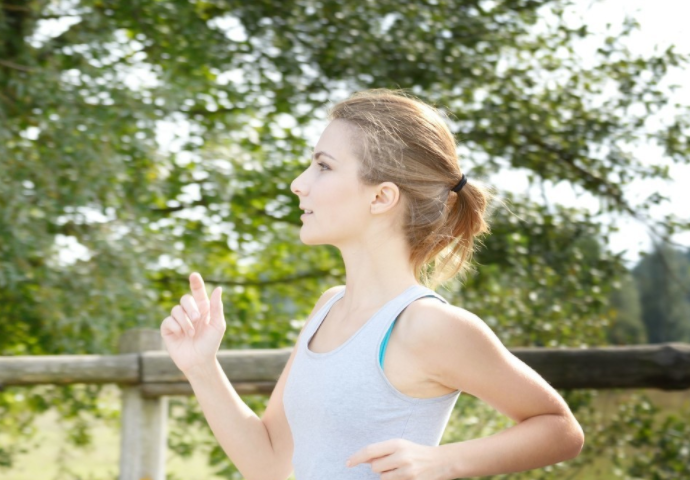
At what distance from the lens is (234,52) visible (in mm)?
4758

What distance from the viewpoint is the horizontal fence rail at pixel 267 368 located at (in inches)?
121

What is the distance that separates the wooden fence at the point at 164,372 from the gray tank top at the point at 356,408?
1.60 metres

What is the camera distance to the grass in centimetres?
418

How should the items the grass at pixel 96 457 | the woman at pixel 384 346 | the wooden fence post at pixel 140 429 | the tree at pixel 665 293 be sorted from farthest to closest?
the tree at pixel 665 293 → the grass at pixel 96 457 → the wooden fence post at pixel 140 429 → the woman at pixel 384 346

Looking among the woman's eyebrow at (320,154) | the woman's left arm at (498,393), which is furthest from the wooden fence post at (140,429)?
the woman's left arm at (498,393)

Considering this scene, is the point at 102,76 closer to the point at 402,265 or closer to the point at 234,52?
the point at 234,52

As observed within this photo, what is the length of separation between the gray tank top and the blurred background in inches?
102

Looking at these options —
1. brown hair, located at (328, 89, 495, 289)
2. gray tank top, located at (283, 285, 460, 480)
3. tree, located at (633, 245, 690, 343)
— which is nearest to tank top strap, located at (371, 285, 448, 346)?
gray tank top, located at (283, 285, 460, 480)

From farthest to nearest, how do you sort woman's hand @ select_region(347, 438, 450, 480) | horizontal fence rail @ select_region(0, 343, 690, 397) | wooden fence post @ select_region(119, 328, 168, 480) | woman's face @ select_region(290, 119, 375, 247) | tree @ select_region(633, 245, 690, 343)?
tree @ select_region(633, 245, 690, 343) → wooden fence post @ select_region(119, 328, 168, 480) → horizontal fence rail @ select_region(0, 343, 690, 397) → woman's face @ select_region(290, 119, 375, 247) → woman's hand @ select_region(347, 438, 450, 480)

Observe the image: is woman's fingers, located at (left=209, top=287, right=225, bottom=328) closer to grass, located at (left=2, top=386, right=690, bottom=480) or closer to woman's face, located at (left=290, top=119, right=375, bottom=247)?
woman's face, located at (left=290, top=119, right=375, bottom=247)

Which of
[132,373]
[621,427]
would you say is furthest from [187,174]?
[621,427]

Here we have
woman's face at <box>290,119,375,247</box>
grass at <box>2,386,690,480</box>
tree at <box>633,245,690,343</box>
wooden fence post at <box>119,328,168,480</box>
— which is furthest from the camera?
tree at <box>633,245,690,343</box>

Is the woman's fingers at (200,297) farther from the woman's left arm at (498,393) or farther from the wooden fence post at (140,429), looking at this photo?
the wooden fence post at (140,429)

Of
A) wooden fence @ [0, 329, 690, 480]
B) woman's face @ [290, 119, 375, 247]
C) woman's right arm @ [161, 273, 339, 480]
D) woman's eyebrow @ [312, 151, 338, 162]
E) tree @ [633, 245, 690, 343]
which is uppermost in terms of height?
woman's eyebrow @ [312, 151, 338, 162]
